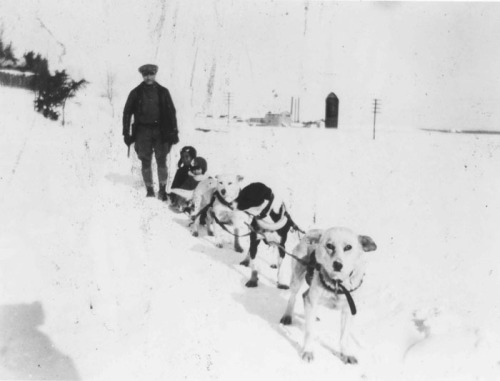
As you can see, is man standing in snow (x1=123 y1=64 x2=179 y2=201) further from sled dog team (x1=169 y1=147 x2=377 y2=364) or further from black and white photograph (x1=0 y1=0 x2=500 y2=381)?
sled dog team (x1=169 y1=147 x2=377 y2=364)

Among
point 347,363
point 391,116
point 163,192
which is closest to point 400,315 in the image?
point 347,363

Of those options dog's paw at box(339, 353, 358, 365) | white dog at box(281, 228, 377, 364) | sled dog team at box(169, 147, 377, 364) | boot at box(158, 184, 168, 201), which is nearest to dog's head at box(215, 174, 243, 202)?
sled dog team at box(169, 147, 377, 364)

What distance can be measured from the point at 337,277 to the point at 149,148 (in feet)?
16.2

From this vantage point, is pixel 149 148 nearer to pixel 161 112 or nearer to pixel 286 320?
pixel 161 112

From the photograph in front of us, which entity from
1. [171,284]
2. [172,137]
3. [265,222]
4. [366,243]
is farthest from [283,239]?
[172,137]

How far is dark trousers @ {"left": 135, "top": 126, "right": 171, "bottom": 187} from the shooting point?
7.41 metres

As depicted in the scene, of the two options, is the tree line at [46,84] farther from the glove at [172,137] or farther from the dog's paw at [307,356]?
the dog's paw at [307,356]

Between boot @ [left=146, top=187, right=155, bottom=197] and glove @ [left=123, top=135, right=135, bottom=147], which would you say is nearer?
glove @ [left=123, top=135, right=135, bottom=147]

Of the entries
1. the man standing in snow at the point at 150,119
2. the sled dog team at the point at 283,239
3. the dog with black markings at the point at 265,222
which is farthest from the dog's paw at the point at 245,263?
the man standing in snow at the point at 150,119

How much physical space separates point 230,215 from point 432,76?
17.3 ft

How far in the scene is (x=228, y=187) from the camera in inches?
241

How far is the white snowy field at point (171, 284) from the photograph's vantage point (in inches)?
155

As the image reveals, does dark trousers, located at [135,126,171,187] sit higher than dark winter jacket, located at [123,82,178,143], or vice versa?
dark winter jacket, located at [123,82,178,143]

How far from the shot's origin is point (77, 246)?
5328 millimetres
